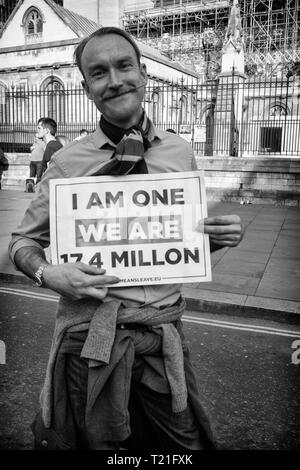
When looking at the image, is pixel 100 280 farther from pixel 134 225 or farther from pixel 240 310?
pixel 240 310

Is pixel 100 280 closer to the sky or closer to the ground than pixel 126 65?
closer to the ground

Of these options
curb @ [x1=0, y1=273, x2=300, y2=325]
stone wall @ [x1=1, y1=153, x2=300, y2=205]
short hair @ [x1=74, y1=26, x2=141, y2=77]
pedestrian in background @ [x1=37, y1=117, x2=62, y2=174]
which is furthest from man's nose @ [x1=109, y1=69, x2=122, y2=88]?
stone wall @ [x1=1, y1=153, x2=300, y2=205]

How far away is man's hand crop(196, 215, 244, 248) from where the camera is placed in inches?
63.2

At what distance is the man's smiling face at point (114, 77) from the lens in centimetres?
162

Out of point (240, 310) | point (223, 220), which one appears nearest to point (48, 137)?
point (240, 310)

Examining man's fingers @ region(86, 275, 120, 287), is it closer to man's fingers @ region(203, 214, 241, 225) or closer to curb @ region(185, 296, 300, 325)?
man's fingers @ region(203, 214, 241, 225)

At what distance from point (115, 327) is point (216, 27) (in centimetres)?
4121

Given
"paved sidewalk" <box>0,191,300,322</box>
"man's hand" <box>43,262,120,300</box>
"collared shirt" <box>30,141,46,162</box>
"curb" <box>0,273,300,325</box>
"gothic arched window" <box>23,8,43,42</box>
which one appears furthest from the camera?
"gothic arched window" <box>23,8,43,42</box>

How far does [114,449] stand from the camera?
5.30ft

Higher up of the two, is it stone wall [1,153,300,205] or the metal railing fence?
the metal railing fence

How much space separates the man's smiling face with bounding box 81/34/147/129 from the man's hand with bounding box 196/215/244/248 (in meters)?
0.46

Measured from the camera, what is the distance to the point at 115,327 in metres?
1.56
